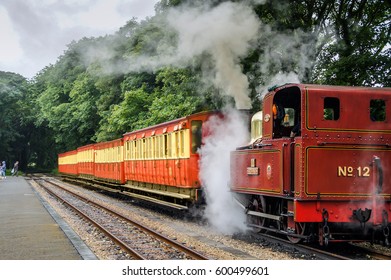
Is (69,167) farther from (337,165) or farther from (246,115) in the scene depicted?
(337,165)

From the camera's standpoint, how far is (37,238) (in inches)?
464

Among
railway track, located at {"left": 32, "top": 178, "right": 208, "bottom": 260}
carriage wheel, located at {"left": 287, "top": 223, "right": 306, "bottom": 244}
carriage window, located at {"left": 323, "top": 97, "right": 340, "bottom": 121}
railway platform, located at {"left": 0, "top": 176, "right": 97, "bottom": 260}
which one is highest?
carriage window, located at {"left": 323, "top": 97, "right": 340, "bottom": 121}

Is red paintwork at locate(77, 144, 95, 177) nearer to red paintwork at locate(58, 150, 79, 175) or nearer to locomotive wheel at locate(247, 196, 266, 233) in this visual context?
red paintwork at locate(58, 150, 79, 175)

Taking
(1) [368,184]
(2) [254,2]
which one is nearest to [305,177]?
(1) [368,184]

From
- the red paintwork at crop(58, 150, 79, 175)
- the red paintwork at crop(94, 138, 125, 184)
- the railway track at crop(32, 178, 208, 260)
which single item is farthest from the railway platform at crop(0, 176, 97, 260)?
the red paintwork at crop(58, 150, 79, 175)

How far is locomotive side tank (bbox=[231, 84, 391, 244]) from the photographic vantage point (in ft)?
31.5

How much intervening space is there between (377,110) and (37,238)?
22.8 feet

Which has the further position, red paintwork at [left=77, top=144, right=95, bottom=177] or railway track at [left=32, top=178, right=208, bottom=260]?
red paintwork at [left=77, top=144, right=95, bottom=177]

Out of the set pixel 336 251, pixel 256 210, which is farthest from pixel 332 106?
pixel 256 210

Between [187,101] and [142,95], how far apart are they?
24.5ft

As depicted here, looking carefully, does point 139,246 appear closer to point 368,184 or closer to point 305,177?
point 305,177

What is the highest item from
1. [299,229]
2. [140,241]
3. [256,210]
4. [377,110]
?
[377,110]

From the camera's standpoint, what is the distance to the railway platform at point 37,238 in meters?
9.89

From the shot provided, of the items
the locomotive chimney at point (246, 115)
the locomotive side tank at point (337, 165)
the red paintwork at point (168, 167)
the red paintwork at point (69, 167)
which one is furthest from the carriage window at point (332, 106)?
the red paintwork at point (69, 167)
